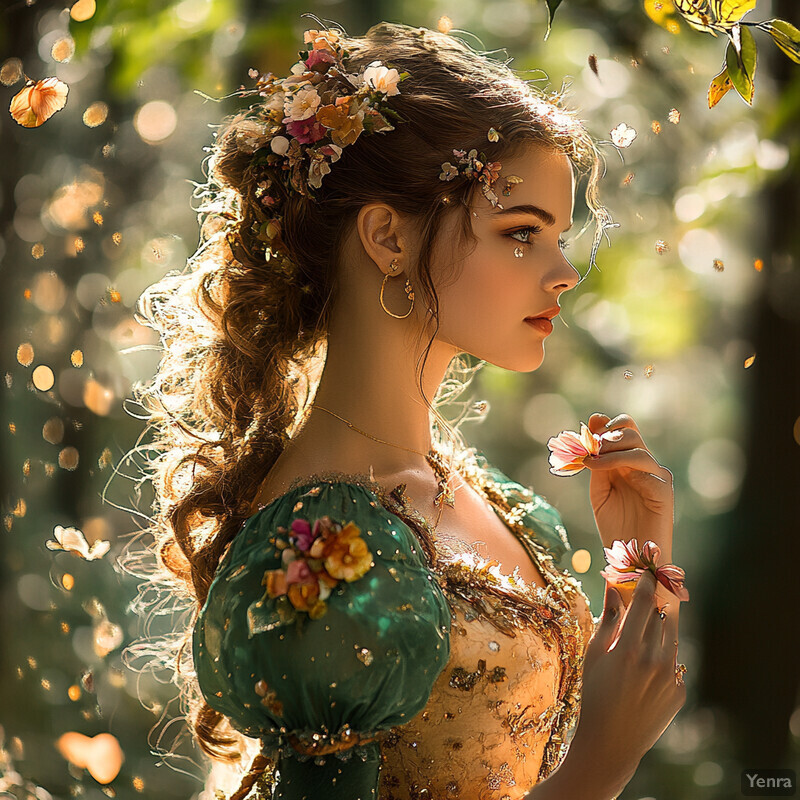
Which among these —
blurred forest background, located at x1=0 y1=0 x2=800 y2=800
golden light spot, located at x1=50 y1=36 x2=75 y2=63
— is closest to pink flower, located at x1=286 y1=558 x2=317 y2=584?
blurred forest background, located at x1=0 y1=0 x2=800 y2=800

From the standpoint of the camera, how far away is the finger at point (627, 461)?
1.46m

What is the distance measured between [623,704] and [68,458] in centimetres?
115

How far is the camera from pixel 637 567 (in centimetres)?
129

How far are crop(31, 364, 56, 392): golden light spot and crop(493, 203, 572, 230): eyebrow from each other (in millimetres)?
955

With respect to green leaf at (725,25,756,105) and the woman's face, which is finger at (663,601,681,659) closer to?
the woman's face

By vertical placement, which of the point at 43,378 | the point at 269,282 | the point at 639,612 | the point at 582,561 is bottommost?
the point at 582,561

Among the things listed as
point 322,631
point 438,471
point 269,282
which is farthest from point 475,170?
point 322,631

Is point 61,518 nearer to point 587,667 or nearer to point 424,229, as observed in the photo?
point 424,229

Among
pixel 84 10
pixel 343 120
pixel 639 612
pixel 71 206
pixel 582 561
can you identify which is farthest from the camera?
pixel 582 561

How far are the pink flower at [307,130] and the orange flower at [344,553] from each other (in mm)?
599

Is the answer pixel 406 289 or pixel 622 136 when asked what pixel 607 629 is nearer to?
pixel 406 289

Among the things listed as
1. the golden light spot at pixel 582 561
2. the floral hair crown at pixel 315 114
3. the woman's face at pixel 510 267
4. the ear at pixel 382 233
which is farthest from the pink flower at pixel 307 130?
the golden light spot at pixel 582 561

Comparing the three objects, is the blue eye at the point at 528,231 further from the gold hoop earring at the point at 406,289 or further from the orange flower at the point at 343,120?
the orange flower at the point at 343,120

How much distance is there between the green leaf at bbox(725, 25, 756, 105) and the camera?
1179mm
